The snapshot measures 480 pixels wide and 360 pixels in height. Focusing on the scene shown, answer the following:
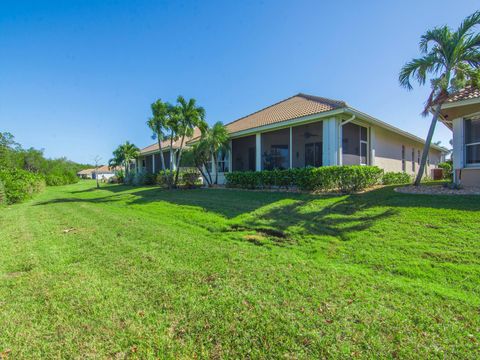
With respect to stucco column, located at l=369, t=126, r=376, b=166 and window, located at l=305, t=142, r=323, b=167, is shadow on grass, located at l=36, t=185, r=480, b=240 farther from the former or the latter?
stucco column, located at l=369, t=126, r=376, b=166

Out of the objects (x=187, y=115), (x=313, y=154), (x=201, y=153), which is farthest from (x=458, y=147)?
(x=187, y=115)

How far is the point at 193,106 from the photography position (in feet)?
55.2

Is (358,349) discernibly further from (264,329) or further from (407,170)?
(407,170)

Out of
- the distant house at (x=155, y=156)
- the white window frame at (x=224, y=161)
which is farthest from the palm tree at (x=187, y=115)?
the distant house at (x=155, y=156)

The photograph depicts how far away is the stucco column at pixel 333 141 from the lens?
10.4m

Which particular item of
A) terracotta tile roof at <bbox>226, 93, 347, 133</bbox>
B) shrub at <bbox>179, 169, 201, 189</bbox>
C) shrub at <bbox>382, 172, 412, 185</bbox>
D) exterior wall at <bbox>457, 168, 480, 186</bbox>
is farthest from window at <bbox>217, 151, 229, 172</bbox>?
exterior wall at <bbox>457, 168, 480, 186</bbox>

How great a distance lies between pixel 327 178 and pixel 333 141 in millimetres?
2160

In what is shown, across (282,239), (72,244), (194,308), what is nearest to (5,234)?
(72,244)

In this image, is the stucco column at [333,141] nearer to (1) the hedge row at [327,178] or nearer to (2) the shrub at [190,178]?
(1) the hedge row at [327,178]

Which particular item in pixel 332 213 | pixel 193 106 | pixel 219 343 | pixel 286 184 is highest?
pixel 193 106

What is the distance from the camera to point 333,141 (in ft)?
34.4

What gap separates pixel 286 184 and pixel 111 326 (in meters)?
9.16

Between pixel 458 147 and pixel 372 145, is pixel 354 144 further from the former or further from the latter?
pixel 458 147

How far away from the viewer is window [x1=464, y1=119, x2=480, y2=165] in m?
8.88
